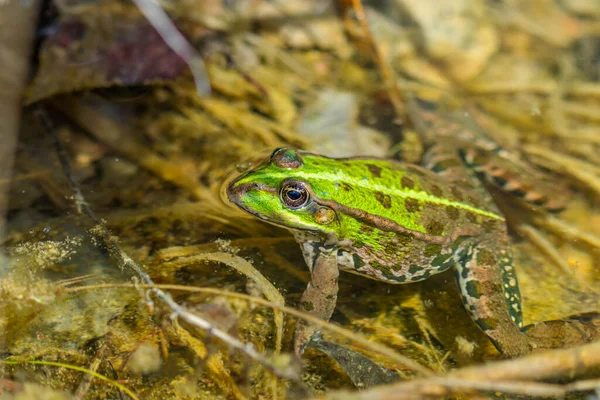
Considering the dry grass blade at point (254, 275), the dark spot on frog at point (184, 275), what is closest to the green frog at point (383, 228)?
the dry grass blade at point (254, 275)

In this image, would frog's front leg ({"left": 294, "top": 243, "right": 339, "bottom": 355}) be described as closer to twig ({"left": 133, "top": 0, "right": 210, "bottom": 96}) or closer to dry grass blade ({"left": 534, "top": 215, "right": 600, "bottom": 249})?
dry grass blade ({"left": 534, "top": 215, "right": 600, "bottom": 249})

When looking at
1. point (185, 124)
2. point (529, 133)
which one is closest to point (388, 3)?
→ point (529, 133)

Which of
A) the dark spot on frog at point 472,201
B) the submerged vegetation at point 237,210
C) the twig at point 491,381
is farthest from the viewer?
the dark spot on frog at point 472,201

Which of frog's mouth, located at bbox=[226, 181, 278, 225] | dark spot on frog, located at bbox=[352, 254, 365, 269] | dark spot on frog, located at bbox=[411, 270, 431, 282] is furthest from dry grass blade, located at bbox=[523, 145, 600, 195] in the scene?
frog's mouth, located at bbox=[226, 181, 278, 225]

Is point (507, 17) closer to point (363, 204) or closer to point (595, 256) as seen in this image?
point (595, 256)

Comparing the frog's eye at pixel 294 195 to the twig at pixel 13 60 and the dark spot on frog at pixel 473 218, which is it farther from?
the twig at pixel 13 60
